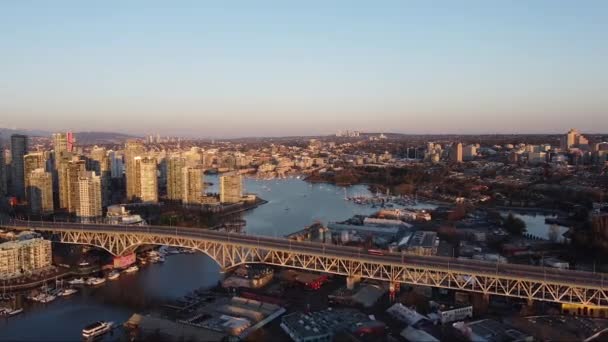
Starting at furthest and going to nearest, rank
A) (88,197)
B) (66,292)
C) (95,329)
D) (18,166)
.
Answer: (18,166)
(88,197)
(66,292)
(95,329)

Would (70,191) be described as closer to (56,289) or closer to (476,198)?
(56,289)

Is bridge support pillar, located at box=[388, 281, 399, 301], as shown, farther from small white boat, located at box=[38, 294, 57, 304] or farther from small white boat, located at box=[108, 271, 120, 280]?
small white boat, located at box=[38, 294, 57, 304]

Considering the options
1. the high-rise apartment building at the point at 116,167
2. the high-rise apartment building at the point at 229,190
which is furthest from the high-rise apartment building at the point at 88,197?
the high-rise apartment building at the point at 116,167

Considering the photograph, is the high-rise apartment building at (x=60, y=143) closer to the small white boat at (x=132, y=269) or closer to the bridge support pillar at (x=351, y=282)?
the small white boat at (x=132, y=269)

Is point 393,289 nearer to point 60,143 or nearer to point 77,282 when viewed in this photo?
point 77,282

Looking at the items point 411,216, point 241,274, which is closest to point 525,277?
point 241,274

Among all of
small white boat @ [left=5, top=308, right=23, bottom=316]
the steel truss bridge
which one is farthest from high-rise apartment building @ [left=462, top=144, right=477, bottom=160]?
small white boat @ [left=5, top=308, right=23, bottom=316]

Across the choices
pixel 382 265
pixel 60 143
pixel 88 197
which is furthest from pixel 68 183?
pixel 382 265
